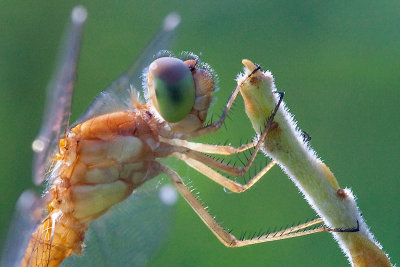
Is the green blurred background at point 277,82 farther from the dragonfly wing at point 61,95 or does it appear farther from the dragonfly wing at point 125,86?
the dragonfly wing at point 61,95

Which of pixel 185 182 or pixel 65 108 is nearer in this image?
pixel 65 108

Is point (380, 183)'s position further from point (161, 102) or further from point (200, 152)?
point (161, 102)

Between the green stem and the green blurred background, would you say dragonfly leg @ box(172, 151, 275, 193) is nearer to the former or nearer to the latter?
the green stem

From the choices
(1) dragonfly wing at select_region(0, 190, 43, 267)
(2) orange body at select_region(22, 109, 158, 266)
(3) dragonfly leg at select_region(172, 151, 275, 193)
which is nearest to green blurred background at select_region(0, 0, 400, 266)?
(3) dragonfly leg at select_region(172, 151, 275, 193)

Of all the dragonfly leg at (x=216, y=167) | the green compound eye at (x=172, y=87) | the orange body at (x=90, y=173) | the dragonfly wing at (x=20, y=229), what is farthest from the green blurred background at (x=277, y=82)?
the dragonfly wing at (x=20, y=229)

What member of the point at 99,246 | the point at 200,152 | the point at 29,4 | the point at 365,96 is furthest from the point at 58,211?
the point at 29,4

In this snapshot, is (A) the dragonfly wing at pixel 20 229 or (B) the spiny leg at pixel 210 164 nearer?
(A) the dragonfly wing at pixel 20 229
